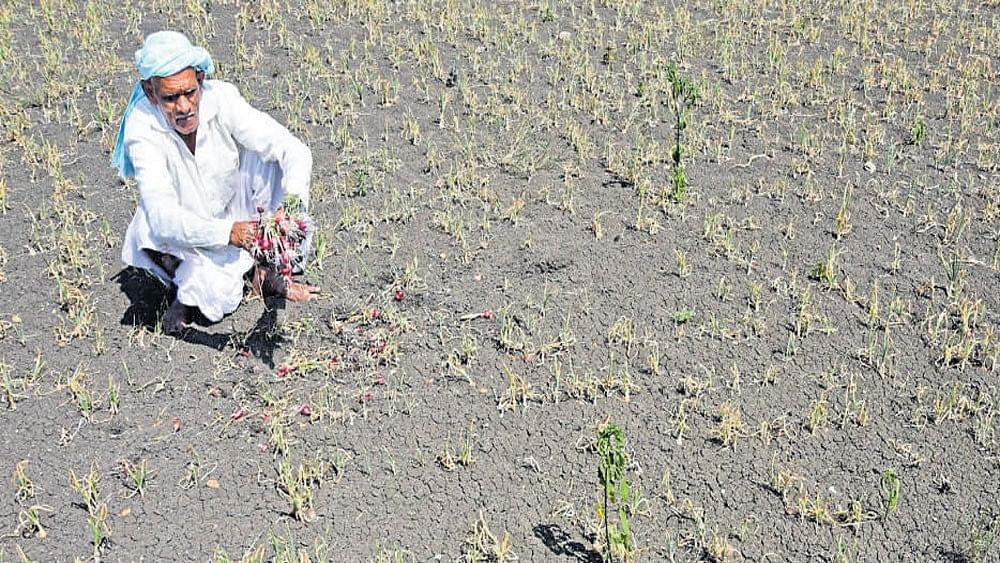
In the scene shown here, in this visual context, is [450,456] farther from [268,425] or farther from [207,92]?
[207,92]

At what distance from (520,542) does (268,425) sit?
3.50 feet

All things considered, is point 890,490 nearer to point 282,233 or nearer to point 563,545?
point 563,545

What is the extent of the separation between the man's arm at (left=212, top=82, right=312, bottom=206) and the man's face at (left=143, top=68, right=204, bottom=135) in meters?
0.17

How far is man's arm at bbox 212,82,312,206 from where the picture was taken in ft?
13.8

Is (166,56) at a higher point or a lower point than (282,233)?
higher

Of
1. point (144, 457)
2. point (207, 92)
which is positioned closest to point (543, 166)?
point (207, 92)

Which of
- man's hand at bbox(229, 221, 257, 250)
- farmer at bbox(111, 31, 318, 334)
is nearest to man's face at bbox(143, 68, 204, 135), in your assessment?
farmer at bbox(111, 31, 318, 334)

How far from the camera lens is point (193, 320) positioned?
4.40 m

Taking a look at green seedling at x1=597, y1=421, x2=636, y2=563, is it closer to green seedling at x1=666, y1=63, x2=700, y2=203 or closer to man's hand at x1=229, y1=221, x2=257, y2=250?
man's hand at x1=229, y1=221, x2=257, y2=250

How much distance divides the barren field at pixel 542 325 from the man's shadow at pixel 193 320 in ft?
0.06

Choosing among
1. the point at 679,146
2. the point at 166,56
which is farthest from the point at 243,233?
the point at 679,146

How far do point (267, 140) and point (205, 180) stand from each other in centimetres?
31

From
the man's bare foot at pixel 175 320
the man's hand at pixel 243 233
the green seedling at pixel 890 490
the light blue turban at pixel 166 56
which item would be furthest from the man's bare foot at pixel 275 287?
the green seedling at pixel 890 490

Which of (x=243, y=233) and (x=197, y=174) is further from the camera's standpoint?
(x=197, y=174)
